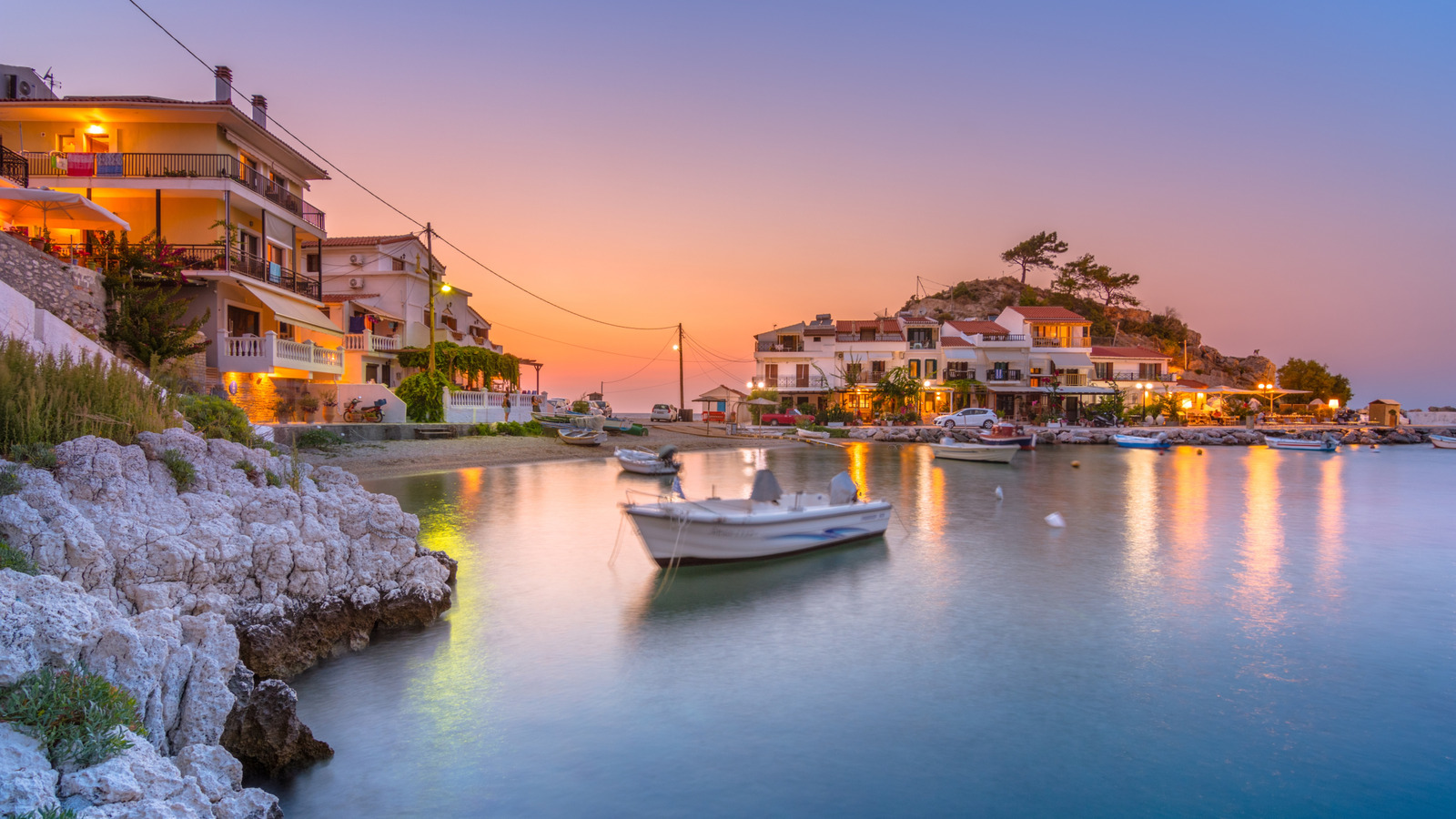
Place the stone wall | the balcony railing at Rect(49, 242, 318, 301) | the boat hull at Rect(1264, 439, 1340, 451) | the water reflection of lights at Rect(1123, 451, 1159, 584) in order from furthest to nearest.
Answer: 1. the boat hull at Rect(1264, 439, 1340, 451)
2. the balcony railing at Rect(49, 242, 318, 301)
3. the stone wall
4. the water reflection of lights at Rect(1123, 451, 1159, 584)

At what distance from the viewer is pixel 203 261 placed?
2570cm

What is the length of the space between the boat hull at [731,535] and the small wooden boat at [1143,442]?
1672 inches

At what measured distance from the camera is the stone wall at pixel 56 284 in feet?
53.0

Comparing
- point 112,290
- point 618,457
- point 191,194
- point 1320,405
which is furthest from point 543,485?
point 1320,405

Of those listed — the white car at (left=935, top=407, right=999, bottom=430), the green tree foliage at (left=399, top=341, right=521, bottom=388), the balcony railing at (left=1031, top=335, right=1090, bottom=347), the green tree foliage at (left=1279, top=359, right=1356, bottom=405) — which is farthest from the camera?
the green tree foliage at (left=1279, top=359, right=1356, bottom=405)

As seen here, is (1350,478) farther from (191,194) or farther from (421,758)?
(191,194)

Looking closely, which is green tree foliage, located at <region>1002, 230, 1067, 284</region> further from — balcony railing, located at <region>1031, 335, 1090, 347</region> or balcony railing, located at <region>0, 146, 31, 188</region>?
balcony railing, located at <region>0, 146, 31, 188</region>

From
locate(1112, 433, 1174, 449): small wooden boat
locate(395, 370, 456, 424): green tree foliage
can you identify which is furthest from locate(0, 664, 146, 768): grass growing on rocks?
locate(1112, 433, 1174, 449): small wooden boat

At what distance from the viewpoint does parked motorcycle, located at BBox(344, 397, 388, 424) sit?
2948 cm

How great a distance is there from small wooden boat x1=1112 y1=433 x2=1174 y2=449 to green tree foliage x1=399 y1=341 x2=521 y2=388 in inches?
1596

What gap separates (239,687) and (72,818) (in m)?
2.59

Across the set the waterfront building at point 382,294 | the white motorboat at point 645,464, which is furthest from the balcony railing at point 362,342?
the white motorboat at point 645,464

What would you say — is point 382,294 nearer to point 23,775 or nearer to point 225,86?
point 225,86

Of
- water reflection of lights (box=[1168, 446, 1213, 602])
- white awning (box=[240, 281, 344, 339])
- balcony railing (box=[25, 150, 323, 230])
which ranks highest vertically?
balcony railing (box=[25, 150, 323, 230])
